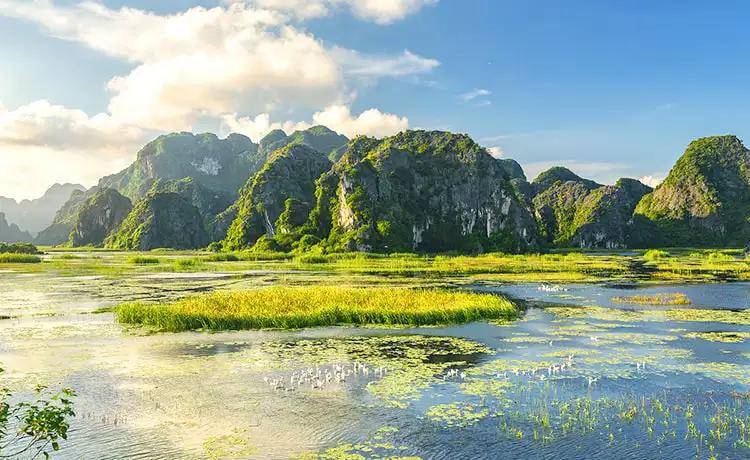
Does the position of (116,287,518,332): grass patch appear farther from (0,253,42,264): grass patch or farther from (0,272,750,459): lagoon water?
(0,253,42,264): grass patch

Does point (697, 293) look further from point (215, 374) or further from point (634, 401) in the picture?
point (215, 374)

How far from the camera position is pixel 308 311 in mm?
34750

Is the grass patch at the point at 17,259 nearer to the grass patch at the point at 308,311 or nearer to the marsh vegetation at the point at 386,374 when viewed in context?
the marsh vegetation at the point at 386,374

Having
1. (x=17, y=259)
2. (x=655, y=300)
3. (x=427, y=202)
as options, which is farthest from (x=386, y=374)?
(x=427, y=202)

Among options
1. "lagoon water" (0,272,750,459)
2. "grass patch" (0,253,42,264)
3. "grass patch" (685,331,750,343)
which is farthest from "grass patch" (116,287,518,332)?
"grass patch" (0,253,42,264)

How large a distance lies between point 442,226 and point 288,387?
16804cm

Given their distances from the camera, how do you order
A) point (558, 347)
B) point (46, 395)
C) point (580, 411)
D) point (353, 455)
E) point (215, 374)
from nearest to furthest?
point (353, 455), point (580, 411), point (46, 395), point (215, 374), point (558, 347)

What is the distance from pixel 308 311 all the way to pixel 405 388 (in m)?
16.0

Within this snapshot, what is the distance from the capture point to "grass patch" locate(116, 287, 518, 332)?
3266 centimetres

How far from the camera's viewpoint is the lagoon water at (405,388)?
14.8 m

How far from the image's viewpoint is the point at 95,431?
1570cm

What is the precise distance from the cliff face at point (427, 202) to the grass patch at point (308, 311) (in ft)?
372

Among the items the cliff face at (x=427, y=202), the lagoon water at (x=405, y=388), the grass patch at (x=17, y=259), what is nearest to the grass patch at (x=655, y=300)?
the lagoon water at (x=405, y=388)

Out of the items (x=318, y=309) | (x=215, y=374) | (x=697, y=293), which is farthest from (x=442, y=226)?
(x=215, y=374)
